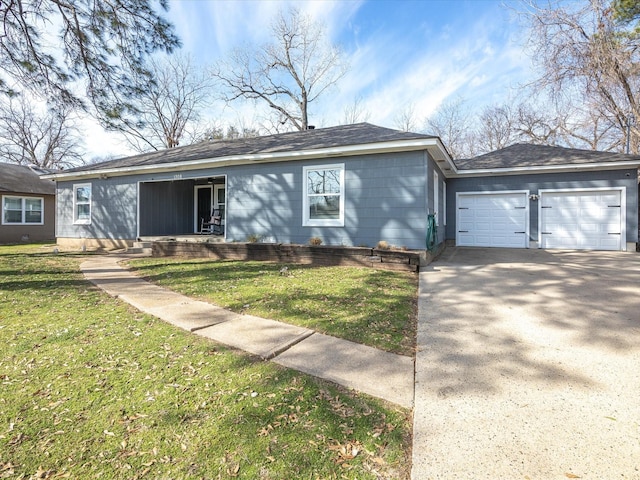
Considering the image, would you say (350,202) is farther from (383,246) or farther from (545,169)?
(545,169)

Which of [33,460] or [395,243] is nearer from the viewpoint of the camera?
[33,460]

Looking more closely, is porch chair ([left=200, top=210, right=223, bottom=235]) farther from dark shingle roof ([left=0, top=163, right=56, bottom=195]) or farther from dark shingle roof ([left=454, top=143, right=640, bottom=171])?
dark shingle roof ([left=0, top=163, right=56, bottom=195])

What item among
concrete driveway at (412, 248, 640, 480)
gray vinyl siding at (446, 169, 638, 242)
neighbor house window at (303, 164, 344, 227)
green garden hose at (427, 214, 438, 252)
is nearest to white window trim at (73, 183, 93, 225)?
neighbor house window at (303, 164, 344, 227)

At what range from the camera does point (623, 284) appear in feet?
16.9

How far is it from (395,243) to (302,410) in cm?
602

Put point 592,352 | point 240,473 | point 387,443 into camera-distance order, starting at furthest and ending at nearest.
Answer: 1. point 592,352
2. point 387,443
3. point 240,473

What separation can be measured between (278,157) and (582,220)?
30.2 ft

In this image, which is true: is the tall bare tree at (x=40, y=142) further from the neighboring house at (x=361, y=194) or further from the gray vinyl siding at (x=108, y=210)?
the neighboring house at (x=361, y=194)

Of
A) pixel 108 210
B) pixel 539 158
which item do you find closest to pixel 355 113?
pixel 539 158

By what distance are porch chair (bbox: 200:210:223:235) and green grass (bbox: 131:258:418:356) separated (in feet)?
15.4

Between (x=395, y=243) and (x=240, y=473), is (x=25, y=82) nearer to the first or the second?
(x=395, y=243)

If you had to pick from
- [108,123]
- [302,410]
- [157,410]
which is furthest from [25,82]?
[302,410]

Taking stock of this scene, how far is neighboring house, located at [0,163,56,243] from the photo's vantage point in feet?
49.3

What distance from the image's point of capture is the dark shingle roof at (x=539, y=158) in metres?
9.57
